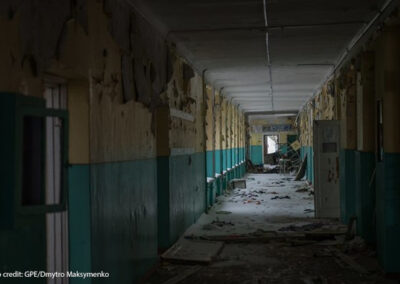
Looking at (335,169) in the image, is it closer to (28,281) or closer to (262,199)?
(262,199)

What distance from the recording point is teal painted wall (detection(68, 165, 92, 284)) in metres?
4.08

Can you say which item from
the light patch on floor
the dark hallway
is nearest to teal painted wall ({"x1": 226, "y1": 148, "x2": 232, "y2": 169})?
the light patch on floor

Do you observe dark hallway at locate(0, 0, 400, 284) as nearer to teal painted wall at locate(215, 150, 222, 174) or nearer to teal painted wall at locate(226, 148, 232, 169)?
teal painted wall at locate(215, 150, 222, 174)

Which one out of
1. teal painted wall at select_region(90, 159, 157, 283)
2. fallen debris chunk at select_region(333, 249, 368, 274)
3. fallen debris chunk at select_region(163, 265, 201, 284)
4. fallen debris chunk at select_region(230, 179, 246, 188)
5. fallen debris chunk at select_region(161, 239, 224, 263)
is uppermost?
teal painted wall at select_region(90, 159, 157, 283)

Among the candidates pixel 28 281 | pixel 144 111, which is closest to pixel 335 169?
pixel 144 111

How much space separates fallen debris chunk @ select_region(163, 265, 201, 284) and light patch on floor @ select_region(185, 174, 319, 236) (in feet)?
6.88

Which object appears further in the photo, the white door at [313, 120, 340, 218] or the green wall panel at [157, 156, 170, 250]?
the white door at [313, 120, 340, 218]

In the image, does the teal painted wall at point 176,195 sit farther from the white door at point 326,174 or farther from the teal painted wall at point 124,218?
the white door at point 326,174

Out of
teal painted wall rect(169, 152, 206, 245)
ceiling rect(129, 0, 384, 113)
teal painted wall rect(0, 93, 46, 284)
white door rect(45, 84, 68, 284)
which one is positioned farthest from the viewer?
teal painted wall rect(169, 152, 206, 245)

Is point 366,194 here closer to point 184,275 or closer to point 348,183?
point 348,183

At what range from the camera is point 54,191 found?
3.87 metres

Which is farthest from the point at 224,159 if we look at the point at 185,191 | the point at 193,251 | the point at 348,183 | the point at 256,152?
the point at 256,152

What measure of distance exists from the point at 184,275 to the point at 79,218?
2.15m

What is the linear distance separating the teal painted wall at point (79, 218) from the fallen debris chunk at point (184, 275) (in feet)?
5.69
